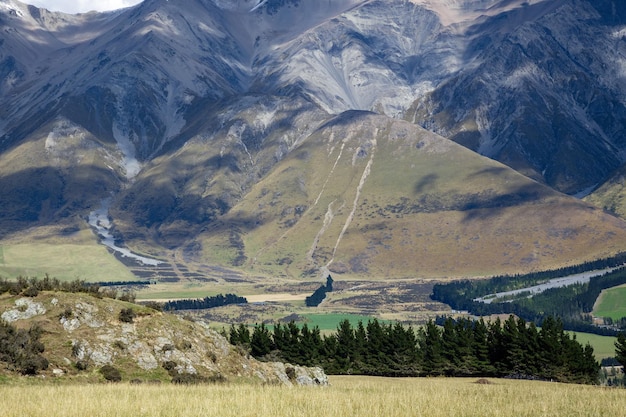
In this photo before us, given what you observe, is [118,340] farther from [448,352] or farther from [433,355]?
[448,352]

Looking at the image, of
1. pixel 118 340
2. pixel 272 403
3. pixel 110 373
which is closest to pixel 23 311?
pixel 118 340

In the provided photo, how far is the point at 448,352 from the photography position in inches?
4592

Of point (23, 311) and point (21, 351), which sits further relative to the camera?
point (23, 311)

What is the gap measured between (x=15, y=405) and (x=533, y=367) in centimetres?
7951

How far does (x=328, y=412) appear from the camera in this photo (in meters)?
36.8

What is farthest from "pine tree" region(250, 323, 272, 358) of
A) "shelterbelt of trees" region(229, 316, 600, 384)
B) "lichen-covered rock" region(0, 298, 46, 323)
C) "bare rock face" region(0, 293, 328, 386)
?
"lichen-covered rock" region(0, 298, 46, 323)

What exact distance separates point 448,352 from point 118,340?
6253 centimetres

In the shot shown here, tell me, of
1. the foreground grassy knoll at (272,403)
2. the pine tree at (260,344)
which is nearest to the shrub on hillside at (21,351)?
the foreground grassy knoll at (272,403)

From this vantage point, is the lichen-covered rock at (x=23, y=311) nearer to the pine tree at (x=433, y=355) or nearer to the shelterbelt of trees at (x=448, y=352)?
the shelterbelt of trees at (x=448, y=352)

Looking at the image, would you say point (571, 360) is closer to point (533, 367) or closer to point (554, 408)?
point (533, 367)

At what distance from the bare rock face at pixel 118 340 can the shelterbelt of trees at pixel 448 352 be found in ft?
116

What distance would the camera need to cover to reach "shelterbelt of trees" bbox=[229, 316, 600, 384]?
10656 cm

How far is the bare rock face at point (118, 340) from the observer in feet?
204

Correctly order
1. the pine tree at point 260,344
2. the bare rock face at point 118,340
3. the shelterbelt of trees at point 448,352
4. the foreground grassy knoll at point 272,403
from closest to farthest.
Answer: the foreground grassy knoll at point 272,403 < the bare rock face at point 118,340 < the shelterbelt of trees at point 448,352 < the pine tree at point 260,344
